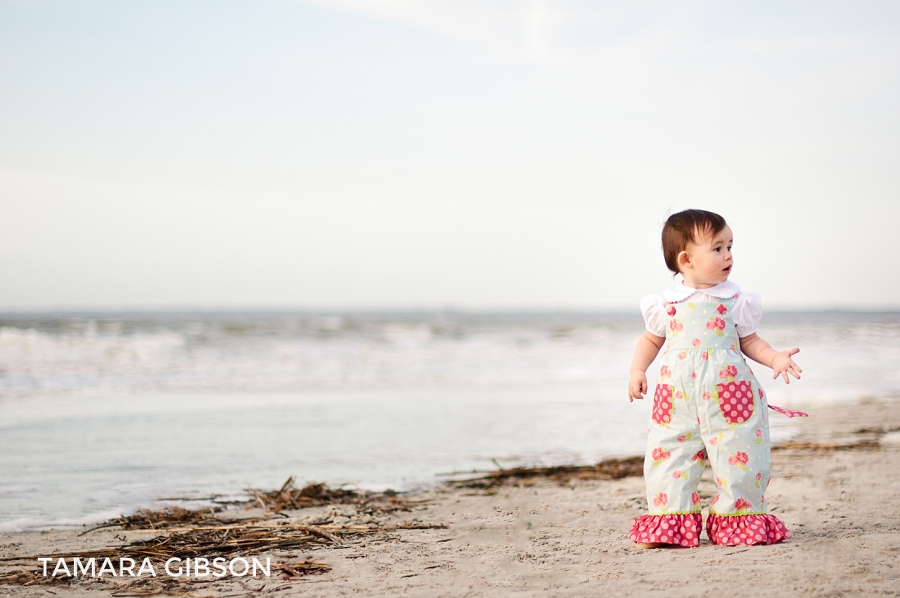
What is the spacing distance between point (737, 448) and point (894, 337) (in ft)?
72.5

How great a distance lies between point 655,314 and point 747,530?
Result: 3.01ft

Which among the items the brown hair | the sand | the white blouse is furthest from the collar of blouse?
the sand

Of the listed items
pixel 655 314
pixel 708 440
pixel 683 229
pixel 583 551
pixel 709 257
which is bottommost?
pixel 583 551

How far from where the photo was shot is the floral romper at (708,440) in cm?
303

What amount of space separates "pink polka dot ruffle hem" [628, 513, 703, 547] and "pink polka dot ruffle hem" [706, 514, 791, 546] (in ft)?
0.24

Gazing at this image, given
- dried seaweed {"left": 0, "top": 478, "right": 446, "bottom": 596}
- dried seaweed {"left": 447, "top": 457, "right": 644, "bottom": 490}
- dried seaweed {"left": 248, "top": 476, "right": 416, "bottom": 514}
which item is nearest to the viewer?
dried seaweed {"left": 0, "top": 478, "right": 446, "bottom": 596}

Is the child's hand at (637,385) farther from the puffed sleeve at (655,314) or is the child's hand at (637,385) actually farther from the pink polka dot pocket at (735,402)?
the pink polka dot pocket at (735,402)

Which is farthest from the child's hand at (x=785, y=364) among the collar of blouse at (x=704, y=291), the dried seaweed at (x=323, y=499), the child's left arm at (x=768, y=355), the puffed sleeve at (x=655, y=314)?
the dried seaweed at (x=323, y=499)

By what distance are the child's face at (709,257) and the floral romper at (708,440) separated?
106mm

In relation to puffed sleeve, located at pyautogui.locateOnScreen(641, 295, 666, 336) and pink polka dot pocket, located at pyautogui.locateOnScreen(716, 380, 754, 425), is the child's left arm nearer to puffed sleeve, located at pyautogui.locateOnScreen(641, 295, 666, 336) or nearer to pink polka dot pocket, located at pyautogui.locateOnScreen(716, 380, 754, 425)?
pink polka dot pocket, located at pyautogui.locateOnScreen(716, 380, 754, 425)

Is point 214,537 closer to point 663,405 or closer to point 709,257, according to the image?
point 663,405

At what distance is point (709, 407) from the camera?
3.05 meters

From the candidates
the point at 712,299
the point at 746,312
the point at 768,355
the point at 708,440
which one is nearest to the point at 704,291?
the point at 712,299

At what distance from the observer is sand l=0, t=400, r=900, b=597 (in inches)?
101
